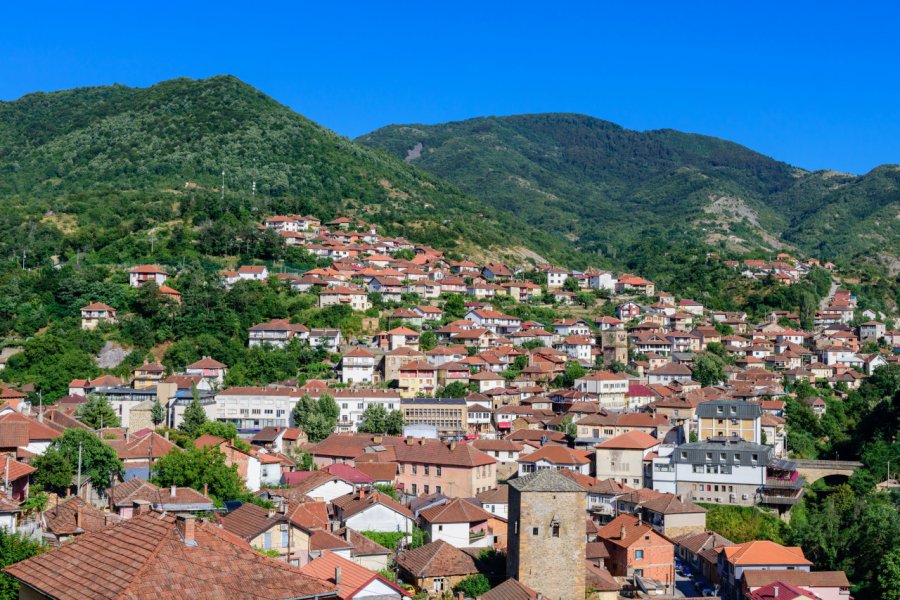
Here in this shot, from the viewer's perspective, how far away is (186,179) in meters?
98.1

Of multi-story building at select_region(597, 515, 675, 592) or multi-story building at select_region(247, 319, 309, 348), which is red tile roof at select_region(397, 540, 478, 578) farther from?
multi-story building at select_region(247, 319, 309, 348)

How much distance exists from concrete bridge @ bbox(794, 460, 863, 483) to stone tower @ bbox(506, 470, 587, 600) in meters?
24.7

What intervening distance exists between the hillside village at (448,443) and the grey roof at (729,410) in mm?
84

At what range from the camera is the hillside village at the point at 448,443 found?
21.8m

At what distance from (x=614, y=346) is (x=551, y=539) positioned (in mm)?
41050

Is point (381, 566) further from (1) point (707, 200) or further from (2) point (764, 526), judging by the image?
(1) point (707, 200)

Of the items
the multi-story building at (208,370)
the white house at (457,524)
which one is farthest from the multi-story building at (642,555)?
the multi-story building at (208,370)

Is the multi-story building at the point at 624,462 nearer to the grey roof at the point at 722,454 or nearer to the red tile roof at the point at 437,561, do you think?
the grey roof at the point at 722,454

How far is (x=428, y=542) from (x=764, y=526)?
1862 centimetres

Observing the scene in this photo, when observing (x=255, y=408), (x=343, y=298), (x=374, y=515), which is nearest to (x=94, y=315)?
(x=343, y=298)

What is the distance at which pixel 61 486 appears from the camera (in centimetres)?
2530

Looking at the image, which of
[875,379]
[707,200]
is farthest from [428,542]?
[707,200]

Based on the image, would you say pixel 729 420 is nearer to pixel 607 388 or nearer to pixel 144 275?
pixel 607 388

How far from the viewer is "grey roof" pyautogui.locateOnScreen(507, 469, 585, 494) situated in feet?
84.6
